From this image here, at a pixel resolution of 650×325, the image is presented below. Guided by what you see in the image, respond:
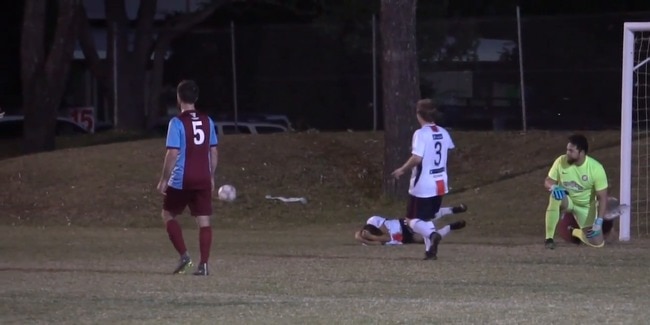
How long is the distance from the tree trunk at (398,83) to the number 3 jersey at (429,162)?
773 centimetres

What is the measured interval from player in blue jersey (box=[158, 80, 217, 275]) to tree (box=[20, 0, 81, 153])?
1426 cm

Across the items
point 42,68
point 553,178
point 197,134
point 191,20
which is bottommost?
point 553,178

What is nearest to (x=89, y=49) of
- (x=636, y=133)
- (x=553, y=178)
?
(x=636, y=133)

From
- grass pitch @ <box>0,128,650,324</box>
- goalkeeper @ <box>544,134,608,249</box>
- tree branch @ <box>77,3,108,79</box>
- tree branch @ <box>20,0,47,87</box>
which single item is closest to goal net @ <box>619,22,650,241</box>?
grass pitch @ <box>0,128,650,324</box>

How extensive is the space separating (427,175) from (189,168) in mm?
2619

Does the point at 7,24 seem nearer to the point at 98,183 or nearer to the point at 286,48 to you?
the point at 286,48

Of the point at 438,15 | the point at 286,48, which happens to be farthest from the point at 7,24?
the point at 438,15

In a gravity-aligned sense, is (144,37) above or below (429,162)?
above

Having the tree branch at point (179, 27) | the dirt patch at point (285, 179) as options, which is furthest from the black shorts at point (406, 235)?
the tree branch at point (179, 27)

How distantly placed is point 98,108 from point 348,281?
24.4 meters

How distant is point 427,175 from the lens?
13.3 meters

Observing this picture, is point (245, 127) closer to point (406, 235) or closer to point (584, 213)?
point (406, 235)

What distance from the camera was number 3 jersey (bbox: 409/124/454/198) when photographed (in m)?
13.3

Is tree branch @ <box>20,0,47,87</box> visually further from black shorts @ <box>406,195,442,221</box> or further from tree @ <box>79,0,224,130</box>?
black shorts @ <box>406,195,442,221</box>
